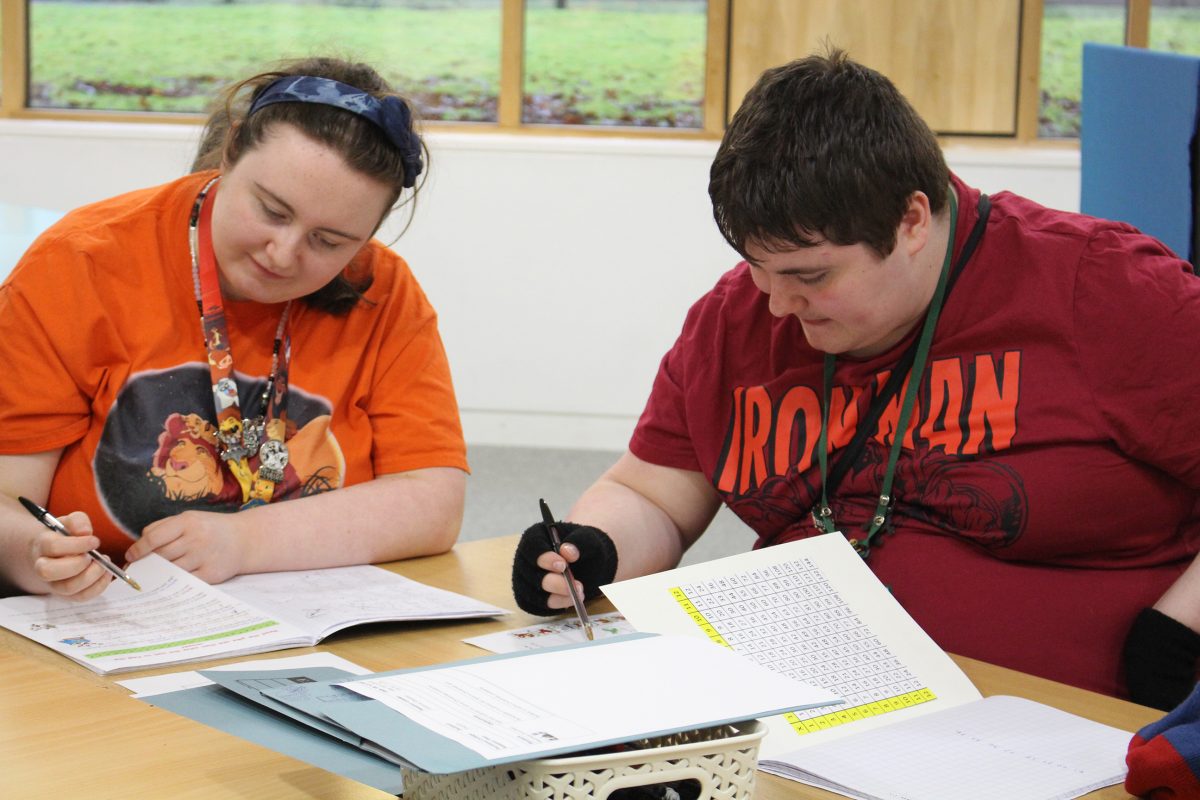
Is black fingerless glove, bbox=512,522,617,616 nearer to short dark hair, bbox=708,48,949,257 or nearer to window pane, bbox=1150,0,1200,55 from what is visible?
short dark hair, bbox=708,48,949,257

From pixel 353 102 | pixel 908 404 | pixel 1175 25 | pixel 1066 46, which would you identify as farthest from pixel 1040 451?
pixel 1175 25

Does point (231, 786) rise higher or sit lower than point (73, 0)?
lower

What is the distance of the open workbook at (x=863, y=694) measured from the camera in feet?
3.19

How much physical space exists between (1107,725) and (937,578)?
0.31 metres

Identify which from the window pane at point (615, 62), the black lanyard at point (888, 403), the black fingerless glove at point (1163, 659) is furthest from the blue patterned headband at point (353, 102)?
the window pane at point (615, 62)

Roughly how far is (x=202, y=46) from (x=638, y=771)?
4716 mm

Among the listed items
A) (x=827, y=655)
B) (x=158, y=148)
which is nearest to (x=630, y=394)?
(x=158, y=148)

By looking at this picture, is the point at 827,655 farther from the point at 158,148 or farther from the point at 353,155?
the point at 158,148

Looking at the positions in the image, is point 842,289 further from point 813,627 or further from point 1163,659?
point 1163,659

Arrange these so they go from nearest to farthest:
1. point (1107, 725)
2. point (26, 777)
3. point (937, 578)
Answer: point (26, 777), point (1107, 725), point (937, 578)

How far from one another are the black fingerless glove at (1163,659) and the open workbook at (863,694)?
205 mm

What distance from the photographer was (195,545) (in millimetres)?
1397

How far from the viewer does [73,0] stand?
4992 mm

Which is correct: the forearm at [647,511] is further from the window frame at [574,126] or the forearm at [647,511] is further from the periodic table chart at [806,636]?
the window frame at [574,126]
